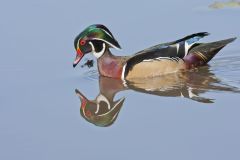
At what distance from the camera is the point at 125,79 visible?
38.8ft

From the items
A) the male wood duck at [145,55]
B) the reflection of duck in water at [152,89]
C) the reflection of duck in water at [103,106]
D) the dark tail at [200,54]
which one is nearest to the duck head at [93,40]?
the male wood duck at [145,55]

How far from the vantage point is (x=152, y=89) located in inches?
440

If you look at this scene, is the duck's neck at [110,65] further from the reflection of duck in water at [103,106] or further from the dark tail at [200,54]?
the dark tail at [200,54]

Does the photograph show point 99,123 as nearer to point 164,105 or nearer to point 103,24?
point 164,105

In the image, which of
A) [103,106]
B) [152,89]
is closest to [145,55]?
[152,89]

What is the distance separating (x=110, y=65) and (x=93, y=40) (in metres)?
0.44

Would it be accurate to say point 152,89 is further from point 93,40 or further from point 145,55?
point 93,40

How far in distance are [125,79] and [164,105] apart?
1.59 meters

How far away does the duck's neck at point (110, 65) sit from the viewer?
39.1 feet

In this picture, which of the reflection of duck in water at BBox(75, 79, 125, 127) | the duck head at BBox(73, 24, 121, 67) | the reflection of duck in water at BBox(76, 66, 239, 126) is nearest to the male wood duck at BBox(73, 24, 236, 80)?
the duck head at BBox(73, 24, 121, 67)

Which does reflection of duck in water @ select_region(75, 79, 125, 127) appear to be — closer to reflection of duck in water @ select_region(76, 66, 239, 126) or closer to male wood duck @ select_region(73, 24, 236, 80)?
reflection of duck in water @ select_region(76, 66, 239, 126)

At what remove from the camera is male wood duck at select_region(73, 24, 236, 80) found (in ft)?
38.7

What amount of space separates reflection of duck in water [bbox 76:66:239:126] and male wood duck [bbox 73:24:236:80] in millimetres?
120

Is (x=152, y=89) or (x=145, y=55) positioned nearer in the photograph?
(x=152, y=89)
